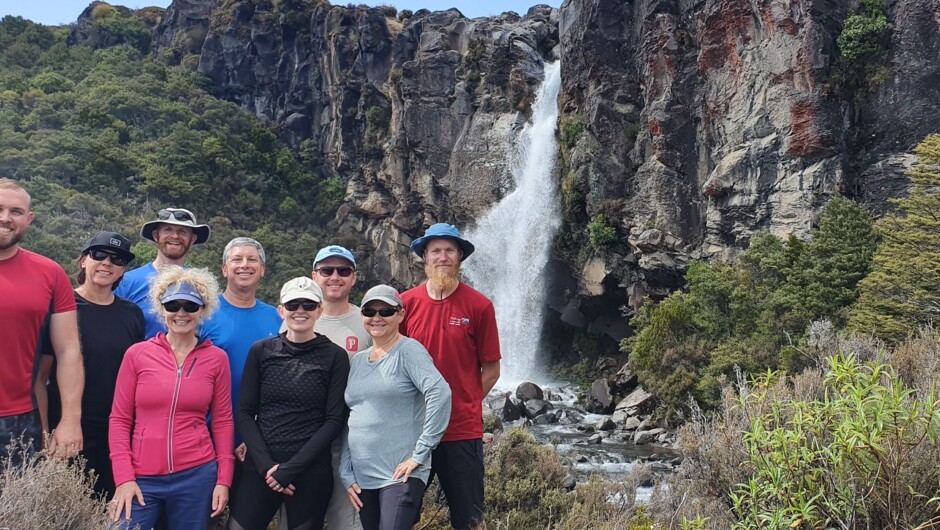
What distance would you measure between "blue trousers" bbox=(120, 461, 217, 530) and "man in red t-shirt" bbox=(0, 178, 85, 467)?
53cm

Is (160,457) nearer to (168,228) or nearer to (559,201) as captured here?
(168,228)

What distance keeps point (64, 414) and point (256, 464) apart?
118 centimetres

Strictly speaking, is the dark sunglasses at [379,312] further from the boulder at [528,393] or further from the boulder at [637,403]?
the boulder at [528,393]

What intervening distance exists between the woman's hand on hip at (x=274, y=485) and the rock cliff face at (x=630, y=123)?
1915cm

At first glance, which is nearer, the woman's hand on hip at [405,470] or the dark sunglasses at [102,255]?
the woman's hand on hip at [405,470]

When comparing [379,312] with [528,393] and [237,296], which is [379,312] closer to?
[237,296]

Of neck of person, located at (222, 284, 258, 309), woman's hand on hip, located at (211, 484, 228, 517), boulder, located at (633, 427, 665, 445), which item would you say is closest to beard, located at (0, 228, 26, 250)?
neck of person, located at (222, 284, 258, 309)

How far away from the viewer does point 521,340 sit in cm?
2755

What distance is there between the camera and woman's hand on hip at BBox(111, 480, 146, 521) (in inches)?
123

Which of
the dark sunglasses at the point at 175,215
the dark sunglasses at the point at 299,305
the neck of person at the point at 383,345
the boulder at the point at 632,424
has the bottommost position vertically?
the boulder at the point at 632,424

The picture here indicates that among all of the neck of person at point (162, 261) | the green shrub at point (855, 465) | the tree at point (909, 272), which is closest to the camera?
the green shrub at point (855, 465)

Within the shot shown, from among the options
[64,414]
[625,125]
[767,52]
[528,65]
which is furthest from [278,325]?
[528,65]

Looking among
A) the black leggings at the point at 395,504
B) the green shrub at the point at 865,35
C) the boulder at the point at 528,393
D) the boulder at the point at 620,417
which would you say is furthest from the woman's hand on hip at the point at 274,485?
the green shrub at the point at 865,35

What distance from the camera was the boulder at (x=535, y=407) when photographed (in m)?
19.2
